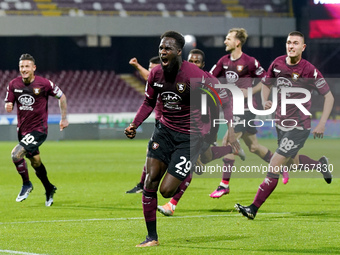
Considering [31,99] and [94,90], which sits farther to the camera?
[94,90]

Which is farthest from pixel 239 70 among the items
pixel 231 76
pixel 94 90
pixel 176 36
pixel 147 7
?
pixel 94 90

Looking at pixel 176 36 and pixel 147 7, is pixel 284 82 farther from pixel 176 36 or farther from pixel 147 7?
pixel 147 7

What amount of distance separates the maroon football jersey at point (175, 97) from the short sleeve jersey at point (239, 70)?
4350 mm

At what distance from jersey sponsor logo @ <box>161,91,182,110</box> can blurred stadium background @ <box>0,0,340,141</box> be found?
25925 millimetres

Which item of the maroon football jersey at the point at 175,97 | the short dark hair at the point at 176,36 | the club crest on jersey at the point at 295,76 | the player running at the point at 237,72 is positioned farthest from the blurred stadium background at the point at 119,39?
the short dark hair at the point at 176,36

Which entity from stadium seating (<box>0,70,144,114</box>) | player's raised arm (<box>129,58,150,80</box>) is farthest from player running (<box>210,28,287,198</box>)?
stadium seating (<box>0,70,144,114</box>)

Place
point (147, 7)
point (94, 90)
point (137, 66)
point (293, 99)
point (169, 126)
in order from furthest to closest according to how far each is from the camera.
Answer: point (94, 90), point (147, 7), point (137, 66), point (293, 99), point (169, 126)

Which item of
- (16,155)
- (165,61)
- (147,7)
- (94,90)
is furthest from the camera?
(94,90)

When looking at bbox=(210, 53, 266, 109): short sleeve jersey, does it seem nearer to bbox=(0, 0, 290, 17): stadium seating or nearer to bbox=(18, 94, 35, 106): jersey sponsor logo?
bbox=(18, 94, 35, 106): jersey sponsor logo

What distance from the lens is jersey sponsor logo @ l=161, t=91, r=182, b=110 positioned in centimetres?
714

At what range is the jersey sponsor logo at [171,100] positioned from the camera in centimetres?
714

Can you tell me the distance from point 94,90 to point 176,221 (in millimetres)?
32305

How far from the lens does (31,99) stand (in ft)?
36.4

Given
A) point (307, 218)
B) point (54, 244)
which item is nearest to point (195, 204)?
point (307, 218)
